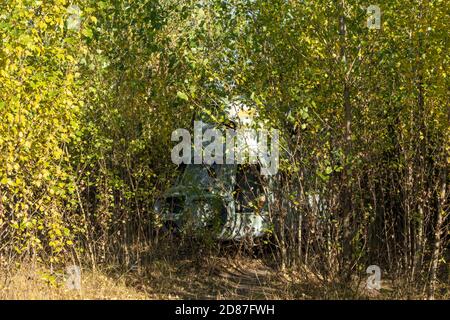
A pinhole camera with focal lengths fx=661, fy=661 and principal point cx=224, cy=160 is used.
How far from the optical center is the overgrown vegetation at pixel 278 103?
6660 mm

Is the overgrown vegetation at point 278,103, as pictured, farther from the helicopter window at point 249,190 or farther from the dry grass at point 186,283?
the helicopter window at point 249,190

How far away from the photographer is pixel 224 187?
9.38 meters

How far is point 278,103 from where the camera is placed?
7.85 metres

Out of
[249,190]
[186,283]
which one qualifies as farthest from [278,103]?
[186,283]

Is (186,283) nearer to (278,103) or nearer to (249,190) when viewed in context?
(249,190)

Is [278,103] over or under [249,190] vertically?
over

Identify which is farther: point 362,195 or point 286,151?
point 362,195

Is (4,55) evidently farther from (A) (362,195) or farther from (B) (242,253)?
(B) (242,253)

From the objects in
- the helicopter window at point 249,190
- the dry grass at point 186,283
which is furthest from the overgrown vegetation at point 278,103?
the helicopter window at point 249,190

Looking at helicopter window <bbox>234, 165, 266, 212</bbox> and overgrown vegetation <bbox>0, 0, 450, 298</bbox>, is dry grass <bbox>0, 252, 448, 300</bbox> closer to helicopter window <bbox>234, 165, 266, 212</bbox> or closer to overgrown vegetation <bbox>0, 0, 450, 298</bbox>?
overgrown vegetation <bbox>0, 0, 450, 298</bbox>

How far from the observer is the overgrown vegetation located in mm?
6660

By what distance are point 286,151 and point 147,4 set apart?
2658 millimetres
